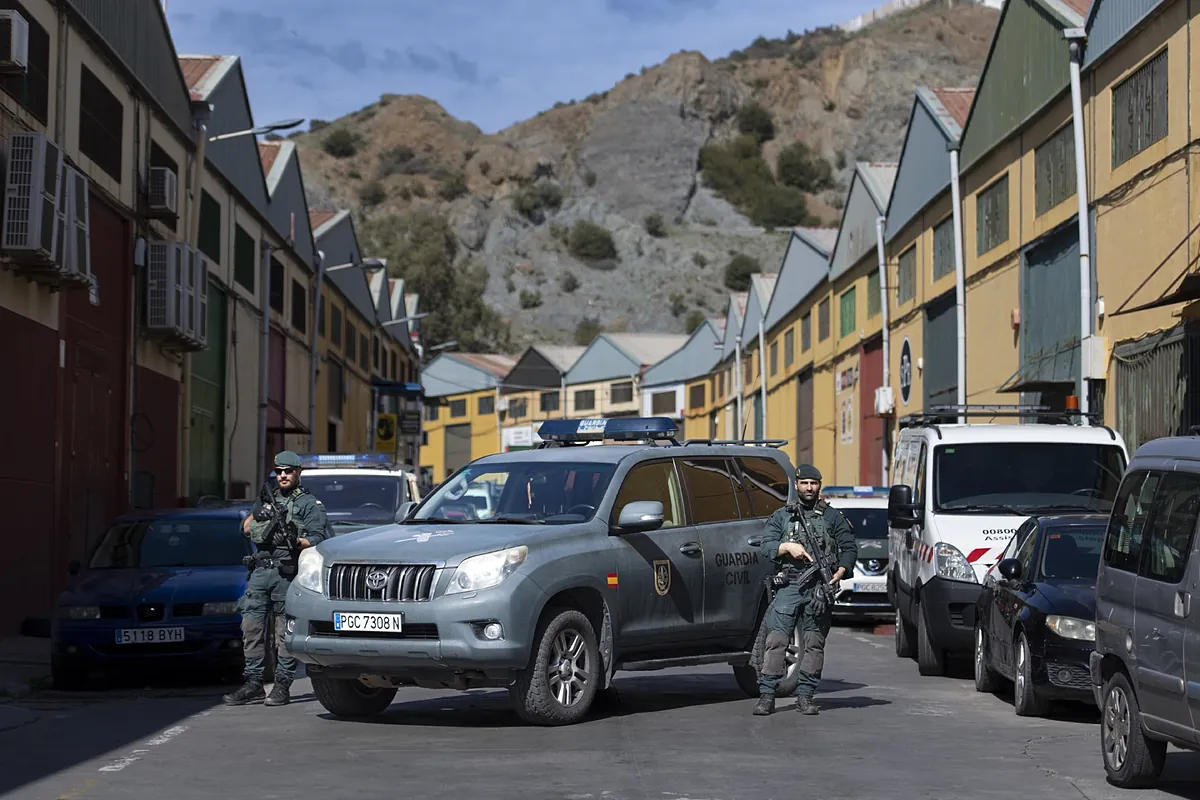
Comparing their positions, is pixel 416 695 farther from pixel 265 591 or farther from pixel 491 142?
pixel 491 142

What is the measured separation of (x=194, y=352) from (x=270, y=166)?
13.5 metres

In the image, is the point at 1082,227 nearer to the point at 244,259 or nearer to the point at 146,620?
the point at 146,620

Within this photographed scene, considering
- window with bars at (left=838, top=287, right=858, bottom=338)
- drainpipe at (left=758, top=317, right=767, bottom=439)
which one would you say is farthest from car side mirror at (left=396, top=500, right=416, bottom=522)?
drainpipe at (left=758, top=317, right=767, bottom=439)

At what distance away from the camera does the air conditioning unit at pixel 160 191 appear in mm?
25625

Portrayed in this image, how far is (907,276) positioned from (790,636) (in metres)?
27.9

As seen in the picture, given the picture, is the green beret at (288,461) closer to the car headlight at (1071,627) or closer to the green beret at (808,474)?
the green beret at (808,474)

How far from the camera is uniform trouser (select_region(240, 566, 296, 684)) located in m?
12.3

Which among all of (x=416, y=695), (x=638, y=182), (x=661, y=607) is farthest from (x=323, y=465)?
(x=638, y=182)

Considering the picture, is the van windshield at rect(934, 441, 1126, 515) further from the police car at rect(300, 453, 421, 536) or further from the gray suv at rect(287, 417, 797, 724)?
the police car at rect(300, 453, 421, 536)

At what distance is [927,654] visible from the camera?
15547 millimetres

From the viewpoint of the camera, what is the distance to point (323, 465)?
2250cm

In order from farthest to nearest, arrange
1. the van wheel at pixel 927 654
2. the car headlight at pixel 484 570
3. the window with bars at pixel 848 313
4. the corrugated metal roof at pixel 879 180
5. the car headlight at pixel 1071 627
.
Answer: the window with bars at pixel 848 313, the corrugated metal roof at pixel 879 180, the van wheel at pixel 927 654, the car headlight at pixel 1071 627, the car headlight at pixel 484 570

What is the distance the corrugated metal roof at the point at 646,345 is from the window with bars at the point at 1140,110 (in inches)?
2303

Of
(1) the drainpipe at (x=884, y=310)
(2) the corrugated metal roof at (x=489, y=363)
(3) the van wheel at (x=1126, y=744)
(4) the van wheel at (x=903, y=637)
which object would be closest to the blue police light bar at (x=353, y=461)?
(4) the van wheel at (x=903, y=637)
